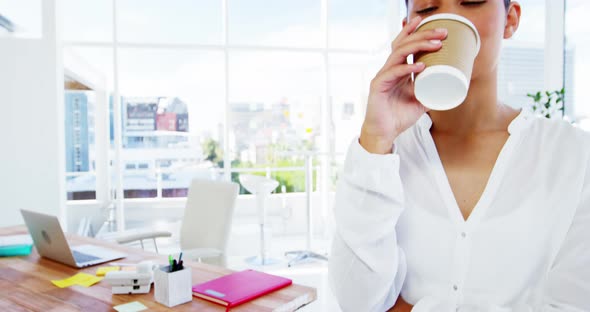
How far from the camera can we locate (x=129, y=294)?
1.57 metres

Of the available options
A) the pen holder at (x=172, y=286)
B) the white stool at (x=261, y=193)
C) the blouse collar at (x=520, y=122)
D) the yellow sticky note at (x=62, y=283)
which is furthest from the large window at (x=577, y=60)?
the yellow sticky note at (x=62, y=283)

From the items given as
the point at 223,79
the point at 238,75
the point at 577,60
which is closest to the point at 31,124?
the point at 223,79

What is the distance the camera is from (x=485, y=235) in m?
0.76

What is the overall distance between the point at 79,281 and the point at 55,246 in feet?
1.12

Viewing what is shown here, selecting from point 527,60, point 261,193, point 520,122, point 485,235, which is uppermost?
point 527,60

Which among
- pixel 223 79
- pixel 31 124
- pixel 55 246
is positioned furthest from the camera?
pixel 223 79

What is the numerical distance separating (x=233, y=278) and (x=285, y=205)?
4.45m

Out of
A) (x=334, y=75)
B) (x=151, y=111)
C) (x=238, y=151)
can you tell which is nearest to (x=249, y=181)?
(x=238, y=151)

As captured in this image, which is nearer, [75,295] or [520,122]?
[520,122]

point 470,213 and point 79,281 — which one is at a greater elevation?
point 470,213

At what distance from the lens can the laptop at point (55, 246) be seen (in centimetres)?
188

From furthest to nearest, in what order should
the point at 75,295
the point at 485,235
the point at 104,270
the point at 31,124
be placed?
1. the point at 31,124
2. the point at 104,270
3. the point at 75,295
4. the point at 485,235

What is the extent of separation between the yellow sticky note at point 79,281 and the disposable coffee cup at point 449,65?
1.55 metres

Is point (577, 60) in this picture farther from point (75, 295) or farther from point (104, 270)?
point (75, 295)
